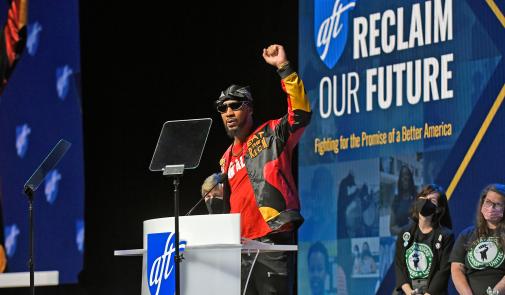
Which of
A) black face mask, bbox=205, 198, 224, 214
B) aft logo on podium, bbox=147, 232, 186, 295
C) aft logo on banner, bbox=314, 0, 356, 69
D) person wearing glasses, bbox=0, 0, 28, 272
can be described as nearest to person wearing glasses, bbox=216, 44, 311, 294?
black face mask, bbox=205, 198, 224, 214

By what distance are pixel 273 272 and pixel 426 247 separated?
1.30m

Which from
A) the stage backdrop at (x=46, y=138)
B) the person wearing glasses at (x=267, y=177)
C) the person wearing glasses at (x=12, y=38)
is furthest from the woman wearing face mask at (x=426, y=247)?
the person wearing glasses at (x=12, y=38)

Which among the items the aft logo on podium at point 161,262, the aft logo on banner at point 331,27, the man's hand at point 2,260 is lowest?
the man's hand at point 2,260

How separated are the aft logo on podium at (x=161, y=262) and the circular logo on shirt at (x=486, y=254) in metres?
1.98

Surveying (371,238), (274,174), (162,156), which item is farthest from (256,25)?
(162,156)

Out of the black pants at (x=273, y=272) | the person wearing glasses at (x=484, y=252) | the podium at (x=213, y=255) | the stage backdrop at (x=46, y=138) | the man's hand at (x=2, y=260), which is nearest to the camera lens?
the podium at (x=213, y=255)

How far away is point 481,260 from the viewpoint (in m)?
5.02

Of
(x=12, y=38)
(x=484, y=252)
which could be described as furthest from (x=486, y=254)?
(x=12, y=38)

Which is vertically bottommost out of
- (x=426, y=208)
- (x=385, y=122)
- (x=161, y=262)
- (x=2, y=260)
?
(x=2, y=260)

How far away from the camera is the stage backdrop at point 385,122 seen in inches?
210

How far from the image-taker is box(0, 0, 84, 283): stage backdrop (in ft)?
26.1

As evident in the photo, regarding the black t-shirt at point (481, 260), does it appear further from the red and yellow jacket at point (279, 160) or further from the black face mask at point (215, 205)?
the black face mask at point (215, 205)

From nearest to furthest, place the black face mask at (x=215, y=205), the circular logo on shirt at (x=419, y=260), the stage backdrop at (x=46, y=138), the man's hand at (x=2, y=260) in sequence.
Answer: the black face mask at (x=215, y=205) → the circular logo on shirt at (x=419, y=260) → the stage backdrop at (x=46, y=138) → the man's hand at (x=2, y=260)

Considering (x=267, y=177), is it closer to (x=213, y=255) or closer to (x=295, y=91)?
(x=295, y=91)
